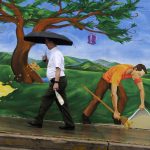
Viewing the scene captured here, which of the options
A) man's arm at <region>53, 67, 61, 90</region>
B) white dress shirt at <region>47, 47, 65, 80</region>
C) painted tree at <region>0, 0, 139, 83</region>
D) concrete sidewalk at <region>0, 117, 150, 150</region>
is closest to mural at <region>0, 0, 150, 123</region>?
painted tree at <region>0, 0, 139, 83</region>

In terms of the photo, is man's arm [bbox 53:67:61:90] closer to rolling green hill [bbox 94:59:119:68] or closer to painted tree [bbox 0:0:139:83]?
painted tree [bbox 0:0:139:83]

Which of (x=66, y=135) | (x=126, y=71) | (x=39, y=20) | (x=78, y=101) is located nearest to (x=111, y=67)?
(x=126, y=71)

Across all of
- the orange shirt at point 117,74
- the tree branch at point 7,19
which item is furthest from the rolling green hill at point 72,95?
the tree branch at point 7,19

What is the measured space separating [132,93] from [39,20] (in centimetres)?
235

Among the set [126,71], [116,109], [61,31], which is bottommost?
[116,109]

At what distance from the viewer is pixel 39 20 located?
9.48 m

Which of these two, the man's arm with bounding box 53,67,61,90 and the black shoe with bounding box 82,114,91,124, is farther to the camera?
the black shoe with bounding box 82,114,91,124

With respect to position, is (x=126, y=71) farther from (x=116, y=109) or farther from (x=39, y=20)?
(x=39, y=20)

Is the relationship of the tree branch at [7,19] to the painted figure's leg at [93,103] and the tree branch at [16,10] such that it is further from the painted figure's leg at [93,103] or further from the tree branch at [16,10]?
the painted figure's leg at [93,103]

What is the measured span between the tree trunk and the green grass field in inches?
4.4

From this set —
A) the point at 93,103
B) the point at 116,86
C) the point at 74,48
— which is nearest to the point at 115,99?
the point at 116,86

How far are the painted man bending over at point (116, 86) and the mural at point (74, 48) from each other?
9 cm

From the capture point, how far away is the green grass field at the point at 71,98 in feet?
31.0

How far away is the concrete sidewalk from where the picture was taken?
6.96 metres
